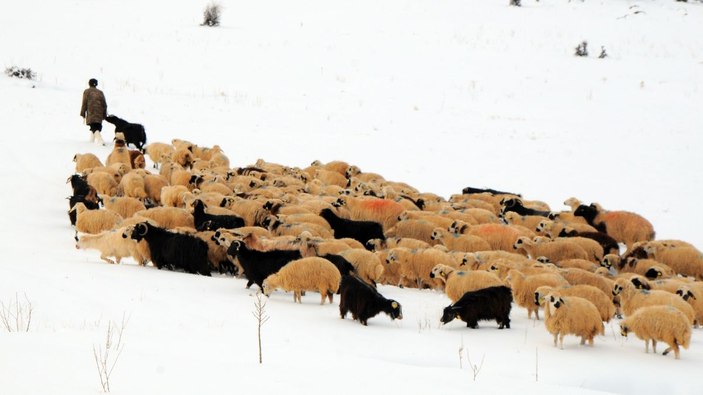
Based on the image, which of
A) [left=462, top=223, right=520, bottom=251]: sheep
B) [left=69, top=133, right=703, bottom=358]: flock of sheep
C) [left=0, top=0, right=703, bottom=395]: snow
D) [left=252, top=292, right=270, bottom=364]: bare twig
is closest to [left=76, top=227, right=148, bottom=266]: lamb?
[left=69, top=133, right=703, bottom=358]: flock of sheep

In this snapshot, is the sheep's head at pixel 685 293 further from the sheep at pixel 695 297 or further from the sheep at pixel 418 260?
the sheep at pixel 418 260

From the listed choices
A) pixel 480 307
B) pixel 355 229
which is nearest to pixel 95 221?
pixel 355 229

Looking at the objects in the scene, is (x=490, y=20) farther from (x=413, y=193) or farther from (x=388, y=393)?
(x=388, y=393)

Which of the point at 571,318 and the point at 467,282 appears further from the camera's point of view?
the point at 467,282

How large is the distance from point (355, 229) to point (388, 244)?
34.8 inches

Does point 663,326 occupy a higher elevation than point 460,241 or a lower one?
lower

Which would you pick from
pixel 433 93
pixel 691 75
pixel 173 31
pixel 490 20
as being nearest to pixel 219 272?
pixel 433 93

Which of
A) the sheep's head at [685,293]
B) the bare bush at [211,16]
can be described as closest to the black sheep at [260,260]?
the sheep's head at [685,293]

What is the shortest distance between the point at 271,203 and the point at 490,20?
3017 centimetres

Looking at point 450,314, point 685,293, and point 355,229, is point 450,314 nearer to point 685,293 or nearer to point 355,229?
point 685,293

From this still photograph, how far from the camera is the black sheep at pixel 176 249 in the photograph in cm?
1227

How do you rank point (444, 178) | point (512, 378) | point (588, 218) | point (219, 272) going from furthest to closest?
point (444, 178), point (588, 218), point (219, 272), point (512, 378)

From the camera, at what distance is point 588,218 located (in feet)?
53.2

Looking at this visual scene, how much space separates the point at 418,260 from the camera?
41.0 ft
